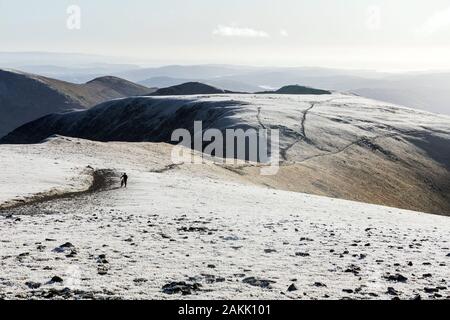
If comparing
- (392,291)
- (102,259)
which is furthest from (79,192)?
(392,291)

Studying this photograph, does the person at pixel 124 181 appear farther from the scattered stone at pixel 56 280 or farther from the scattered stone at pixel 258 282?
the scattered stone at pixel 258 282

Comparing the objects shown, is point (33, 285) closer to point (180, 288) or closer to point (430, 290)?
point (180, 288)

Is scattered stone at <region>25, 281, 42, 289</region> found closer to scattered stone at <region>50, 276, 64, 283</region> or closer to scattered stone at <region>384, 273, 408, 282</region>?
scattered stone at <region>50, 276, 64, 283</region>

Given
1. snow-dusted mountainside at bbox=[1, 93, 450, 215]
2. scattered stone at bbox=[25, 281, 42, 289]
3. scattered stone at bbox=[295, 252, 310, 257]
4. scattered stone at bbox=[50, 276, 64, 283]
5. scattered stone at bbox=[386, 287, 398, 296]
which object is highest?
scattered stone at bbox=[25, 281, 42, 289]

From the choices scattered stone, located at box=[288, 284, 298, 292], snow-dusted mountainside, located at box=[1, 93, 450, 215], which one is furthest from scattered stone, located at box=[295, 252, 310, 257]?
snow-dusted mountainside, located at box=[1, 93, 450, 215]

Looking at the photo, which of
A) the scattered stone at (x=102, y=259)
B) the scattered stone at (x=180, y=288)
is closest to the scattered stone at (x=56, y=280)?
the scattered stone at (x=102, y=259)
